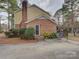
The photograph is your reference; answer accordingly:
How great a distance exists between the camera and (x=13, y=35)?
39094 mm

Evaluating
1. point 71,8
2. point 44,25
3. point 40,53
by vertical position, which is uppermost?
point 71,8

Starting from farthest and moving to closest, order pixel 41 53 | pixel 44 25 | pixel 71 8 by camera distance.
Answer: pixel 71 8 → pixel 44 25 → pixel 41 53

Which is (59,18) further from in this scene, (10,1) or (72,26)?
(10,1)

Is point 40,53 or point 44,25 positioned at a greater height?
point 44,25

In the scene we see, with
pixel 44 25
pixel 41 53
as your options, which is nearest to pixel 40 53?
pixel 41 53

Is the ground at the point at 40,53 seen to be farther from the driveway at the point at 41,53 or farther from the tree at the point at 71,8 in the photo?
the tree at the point at 71,8

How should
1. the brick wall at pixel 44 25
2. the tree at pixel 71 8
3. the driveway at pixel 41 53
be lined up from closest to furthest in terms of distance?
1. the driveway at pixel 41 53
2. the brick wall at pixel 44 25
3. the tree at pixel 71 8

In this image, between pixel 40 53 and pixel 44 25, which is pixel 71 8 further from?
pixel 40 53

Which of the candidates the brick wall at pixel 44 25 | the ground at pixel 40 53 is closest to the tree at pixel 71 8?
the brick wall at pixel 44 25

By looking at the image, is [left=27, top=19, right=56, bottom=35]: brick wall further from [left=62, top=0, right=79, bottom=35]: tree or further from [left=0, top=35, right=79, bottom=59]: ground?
[left=0, top=35, right=79, bottom=59]: ground

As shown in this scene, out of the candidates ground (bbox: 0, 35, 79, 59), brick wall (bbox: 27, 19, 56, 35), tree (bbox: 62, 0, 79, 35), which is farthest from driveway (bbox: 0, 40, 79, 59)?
tree (bbox: 62, 0, 79, 35)

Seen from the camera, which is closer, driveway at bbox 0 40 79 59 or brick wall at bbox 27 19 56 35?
driveway at bbox 0 40 79 59

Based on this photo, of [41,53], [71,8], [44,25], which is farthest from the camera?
[71,8]

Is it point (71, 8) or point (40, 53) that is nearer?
point (40, 53)
